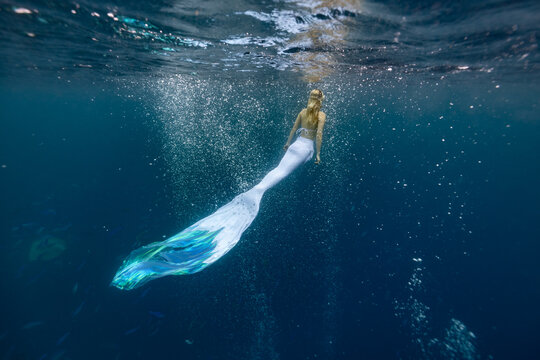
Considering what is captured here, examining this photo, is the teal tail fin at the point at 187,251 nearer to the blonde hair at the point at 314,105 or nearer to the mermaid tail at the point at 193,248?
the mermaid tail at the point at 193,248

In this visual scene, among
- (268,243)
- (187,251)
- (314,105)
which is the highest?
(314,105)

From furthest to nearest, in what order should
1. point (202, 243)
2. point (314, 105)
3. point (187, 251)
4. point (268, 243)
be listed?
point (268, 243) → point (314, 105) → point (202, 243) → point (187, 251)

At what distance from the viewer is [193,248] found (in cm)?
438

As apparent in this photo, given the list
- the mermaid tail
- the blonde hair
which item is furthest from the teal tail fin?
the blonde hair

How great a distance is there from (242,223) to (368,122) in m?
92.6

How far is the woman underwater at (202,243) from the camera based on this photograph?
4.12m

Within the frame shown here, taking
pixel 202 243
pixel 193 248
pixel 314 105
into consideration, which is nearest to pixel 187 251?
pixel 193 248

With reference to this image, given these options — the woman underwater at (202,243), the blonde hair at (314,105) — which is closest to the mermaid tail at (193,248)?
the woman underwater at (202,243)

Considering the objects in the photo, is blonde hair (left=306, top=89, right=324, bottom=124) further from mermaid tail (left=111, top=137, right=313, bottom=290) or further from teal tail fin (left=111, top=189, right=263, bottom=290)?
teal tail fin (left=111, top=189, right=263, bottom=290)

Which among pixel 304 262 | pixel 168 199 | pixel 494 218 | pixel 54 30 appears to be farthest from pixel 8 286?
pixel 494 218

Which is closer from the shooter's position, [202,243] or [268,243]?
[202,243]

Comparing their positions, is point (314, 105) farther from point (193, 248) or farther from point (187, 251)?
point (187, 251)

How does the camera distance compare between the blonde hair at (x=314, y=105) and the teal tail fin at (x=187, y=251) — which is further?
the blonde hair at (x=314, y=105)

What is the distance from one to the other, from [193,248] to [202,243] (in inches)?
7.3
